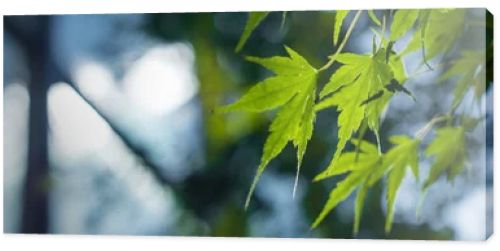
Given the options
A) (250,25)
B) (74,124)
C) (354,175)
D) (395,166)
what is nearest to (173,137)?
(74,124)

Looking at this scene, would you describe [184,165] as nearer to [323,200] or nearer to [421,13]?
[323,200]

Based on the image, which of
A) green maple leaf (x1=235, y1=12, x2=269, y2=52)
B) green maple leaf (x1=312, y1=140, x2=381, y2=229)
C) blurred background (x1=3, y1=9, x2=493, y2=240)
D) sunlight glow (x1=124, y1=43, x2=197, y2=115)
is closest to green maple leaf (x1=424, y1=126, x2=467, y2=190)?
blurred background (x1=3, y1=9, x2=493, y2=240)

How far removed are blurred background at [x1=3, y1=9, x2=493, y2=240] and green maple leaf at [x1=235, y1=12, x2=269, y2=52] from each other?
2 centimetres

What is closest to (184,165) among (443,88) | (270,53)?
(270,53)

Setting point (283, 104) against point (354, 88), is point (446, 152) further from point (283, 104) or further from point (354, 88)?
point (283, 104)

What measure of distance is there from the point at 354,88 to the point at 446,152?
1.56ft

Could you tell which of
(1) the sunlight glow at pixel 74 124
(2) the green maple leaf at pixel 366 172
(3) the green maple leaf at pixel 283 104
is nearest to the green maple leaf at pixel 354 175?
(2) the green maple leaf at pixel 366 172

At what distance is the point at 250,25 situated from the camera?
4344mm

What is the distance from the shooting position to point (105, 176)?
4449mm

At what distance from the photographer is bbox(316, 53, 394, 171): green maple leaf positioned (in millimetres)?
3992

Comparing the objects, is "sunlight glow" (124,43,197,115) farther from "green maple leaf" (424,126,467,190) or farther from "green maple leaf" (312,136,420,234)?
"green maple leaf" (424,126,467,190)

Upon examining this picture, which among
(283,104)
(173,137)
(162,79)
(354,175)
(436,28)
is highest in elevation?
(436,28)

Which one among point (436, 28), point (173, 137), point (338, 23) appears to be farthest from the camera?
point (173, 137)

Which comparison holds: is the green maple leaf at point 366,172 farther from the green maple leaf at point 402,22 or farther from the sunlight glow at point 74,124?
the sunlight glow at point 74,124
